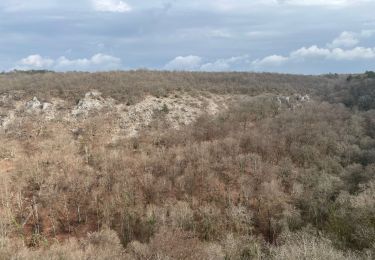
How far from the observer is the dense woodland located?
51719 millimetres

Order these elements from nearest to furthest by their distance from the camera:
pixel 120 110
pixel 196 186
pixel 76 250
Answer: pixel 76 250, pixel 196 186, pixel 120 110

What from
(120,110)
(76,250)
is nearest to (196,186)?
(76,250)

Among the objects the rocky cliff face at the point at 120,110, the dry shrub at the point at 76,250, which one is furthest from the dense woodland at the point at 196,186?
the rocky cliff face at the point at 120,110

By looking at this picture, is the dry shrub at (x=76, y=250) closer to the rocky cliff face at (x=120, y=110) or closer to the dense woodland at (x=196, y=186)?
the dense woodland at (x=196, y=186)

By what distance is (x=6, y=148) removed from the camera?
8688cm

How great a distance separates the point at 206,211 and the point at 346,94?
77.8 m

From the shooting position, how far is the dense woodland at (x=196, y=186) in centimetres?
5172

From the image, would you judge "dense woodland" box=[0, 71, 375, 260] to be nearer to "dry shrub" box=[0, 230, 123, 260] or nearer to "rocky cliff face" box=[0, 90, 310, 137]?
"dry shrub" box=[0, 230, 123, 260]

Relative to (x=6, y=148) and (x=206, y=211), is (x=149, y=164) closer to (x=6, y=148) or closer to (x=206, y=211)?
(x=206, y=211)

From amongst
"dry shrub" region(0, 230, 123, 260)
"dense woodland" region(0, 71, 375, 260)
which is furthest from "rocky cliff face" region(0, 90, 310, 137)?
"dry shrub" region(0, 230, 123, 260)

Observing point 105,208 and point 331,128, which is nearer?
point 105,208

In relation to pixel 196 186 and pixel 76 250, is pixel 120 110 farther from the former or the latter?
pixel 76 250

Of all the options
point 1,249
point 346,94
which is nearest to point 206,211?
point 1,249

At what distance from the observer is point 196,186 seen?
7469 centimetres
